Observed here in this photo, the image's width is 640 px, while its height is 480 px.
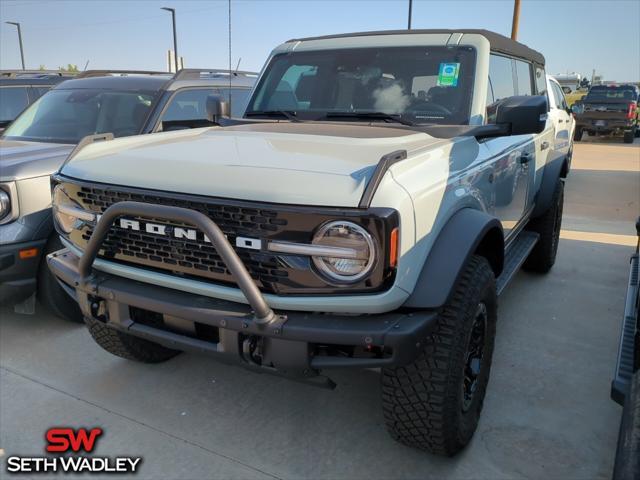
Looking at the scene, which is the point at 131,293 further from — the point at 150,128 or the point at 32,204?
the point at 150,128

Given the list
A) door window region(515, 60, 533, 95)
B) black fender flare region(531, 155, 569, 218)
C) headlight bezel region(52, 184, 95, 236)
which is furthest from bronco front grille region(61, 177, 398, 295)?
black fender flare region(531, 155, 569, 218)

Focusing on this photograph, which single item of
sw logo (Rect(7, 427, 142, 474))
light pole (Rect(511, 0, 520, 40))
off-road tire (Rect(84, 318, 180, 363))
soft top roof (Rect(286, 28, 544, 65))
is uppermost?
light pole (Rect(511, 0, 520, 40))

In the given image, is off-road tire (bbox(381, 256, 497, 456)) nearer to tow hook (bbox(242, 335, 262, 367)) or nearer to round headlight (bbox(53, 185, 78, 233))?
tow hook (bbox(242, 335, 262, 367))

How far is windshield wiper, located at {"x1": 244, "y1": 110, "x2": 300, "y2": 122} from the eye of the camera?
3449 millimetres

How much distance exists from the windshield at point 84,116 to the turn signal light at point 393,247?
3.38 m

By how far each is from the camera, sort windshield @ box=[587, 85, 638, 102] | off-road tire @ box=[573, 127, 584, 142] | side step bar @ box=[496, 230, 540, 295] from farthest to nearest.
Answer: off-road tire @ box=[573, 127, 584, 142]
windshield @ box=[587, 85, 638, 102]
side step bar @ box=[496, 230, 540, 295]

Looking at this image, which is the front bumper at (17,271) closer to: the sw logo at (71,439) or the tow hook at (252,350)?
the sw logo at (71,439)

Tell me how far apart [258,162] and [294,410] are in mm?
1429

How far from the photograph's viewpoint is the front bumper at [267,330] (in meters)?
1.96

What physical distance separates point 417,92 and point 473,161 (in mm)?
702

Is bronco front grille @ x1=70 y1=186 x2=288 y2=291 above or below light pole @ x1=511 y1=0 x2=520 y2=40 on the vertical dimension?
below

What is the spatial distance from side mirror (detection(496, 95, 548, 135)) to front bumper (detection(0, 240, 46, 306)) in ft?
9.68

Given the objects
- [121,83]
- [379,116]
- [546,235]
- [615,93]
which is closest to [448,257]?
[379,116]

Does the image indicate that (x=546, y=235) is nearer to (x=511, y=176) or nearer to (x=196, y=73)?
(x=511, y=176)
